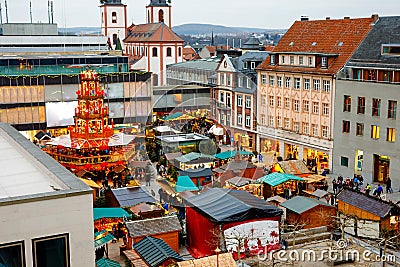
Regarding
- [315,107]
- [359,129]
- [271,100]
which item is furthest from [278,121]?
[359,129]

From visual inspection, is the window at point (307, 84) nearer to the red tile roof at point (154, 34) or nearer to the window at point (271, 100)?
the window at point (271, 100)

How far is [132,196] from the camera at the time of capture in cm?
3181

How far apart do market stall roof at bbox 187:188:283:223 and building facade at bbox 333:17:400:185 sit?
58.6 ft

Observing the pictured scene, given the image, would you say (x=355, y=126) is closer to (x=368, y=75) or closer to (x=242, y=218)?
(x=368, y=75)

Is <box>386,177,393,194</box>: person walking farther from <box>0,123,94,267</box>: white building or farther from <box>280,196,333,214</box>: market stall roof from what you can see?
<box>0,123,94,267</box>: white building

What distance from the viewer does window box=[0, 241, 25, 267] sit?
11.3 meters

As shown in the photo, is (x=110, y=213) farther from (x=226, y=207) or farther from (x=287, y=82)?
(x=287, y=82)

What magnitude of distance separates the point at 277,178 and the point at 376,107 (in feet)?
34.9

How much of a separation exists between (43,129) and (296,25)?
26.5 m

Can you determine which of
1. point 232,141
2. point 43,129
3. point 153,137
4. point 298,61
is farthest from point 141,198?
point 43,129

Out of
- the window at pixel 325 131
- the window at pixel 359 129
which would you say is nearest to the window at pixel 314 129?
the window at pixel 325 131

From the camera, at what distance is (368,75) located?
42344 mm

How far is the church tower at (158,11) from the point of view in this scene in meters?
125

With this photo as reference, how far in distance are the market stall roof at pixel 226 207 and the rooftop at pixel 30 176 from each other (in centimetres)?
→ 968
